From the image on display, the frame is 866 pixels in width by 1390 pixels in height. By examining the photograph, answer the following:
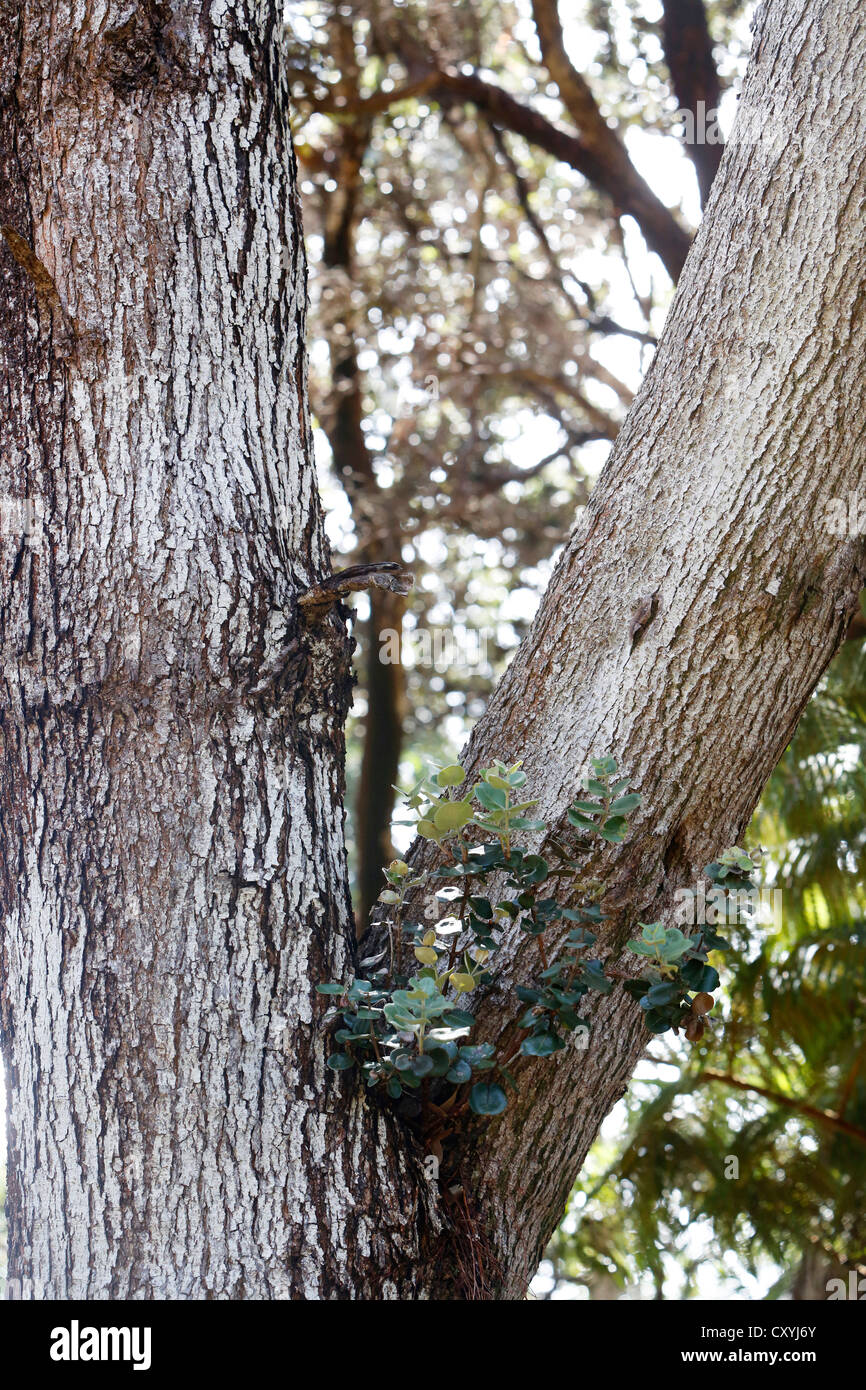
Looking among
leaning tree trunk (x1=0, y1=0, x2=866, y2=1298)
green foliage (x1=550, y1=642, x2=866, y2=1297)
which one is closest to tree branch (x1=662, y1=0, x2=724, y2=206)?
green foliage (x1=550, y1=642, x2=866, y2=1297)

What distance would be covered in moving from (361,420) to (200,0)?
4393 millimetres

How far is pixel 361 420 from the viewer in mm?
6164

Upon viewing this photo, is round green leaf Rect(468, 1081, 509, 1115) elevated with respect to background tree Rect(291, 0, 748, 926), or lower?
lower

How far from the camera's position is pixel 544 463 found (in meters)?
5.85

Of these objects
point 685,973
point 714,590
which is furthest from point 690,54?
point 685,973

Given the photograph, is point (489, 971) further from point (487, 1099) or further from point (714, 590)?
point (714, 590)

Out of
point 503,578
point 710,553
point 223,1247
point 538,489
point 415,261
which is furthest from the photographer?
point 538,489

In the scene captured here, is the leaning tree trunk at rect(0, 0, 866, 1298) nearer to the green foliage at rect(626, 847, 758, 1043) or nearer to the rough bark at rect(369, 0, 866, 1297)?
the rough bark at rect(369, 0, 866, 1297)

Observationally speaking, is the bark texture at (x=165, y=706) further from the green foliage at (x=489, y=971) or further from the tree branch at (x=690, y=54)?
the tree branch at (x=690, y=54)

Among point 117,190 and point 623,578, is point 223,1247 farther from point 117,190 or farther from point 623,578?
point 117,190

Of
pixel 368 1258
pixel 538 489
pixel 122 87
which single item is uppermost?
pixel 538 489

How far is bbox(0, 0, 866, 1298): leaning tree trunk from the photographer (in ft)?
4.85

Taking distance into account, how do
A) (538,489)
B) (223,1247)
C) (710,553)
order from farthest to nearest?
1. (538,489)
2. (710,553)
3. (223,1247)
